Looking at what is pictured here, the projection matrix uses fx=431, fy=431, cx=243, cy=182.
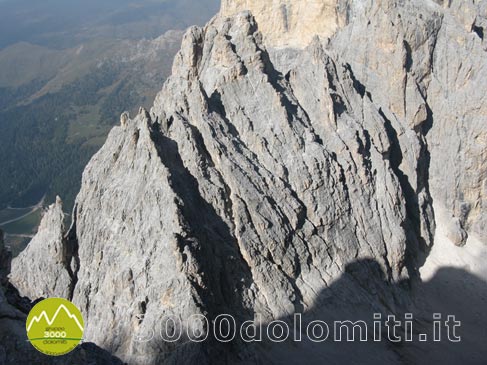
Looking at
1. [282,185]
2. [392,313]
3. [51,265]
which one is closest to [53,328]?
[51,265]

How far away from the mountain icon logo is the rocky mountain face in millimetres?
7990

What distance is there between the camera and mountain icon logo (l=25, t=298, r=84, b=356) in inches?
845

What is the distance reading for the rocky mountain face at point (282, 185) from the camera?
1348 inches

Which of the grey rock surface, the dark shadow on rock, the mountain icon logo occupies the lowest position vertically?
the dark shadow on rock

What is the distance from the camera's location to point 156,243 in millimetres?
34312

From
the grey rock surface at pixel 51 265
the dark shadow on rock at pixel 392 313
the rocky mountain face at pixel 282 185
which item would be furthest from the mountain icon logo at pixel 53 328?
the grey rock surface at pixel 51 265

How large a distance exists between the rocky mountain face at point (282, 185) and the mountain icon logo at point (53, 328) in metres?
7.99

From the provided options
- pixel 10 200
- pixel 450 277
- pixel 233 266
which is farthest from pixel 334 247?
pixel 10 200

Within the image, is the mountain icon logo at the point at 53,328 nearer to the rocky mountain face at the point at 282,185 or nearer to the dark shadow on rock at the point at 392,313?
the rocky mountain face at the point at 282,185

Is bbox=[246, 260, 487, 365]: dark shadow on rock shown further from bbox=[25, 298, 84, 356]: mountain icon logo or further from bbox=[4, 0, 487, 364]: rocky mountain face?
bbox=[25, 298, 84, 356]: mountain icon logo

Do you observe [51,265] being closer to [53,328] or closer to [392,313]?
[53,328]

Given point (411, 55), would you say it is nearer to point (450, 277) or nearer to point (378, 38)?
point (378, 38)

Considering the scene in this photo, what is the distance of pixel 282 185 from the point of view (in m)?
44.0

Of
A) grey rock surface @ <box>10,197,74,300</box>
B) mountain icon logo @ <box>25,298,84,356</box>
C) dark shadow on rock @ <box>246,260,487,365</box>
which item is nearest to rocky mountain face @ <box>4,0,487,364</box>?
grey rock surface @ <box>10,197,74,300</box>
